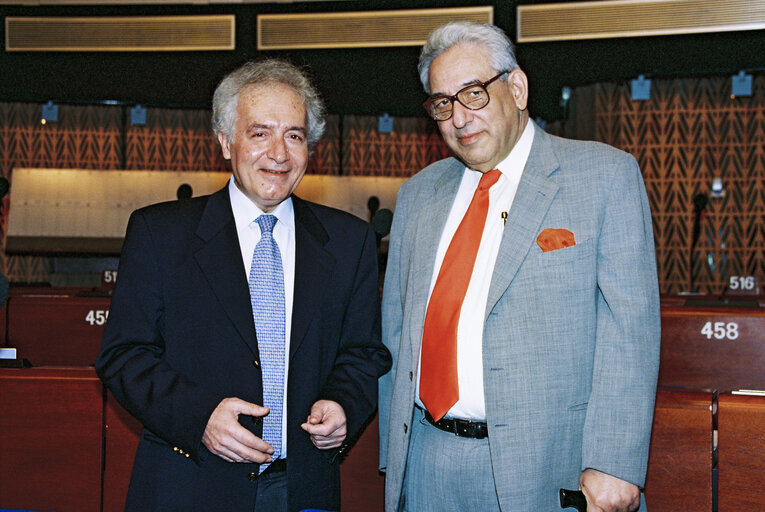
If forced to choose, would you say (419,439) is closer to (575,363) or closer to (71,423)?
→ (575,363)

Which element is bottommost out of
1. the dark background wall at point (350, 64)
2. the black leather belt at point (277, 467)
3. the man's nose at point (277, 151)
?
the black leather belt at point (277, 467)

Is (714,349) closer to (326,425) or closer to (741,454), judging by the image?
(741,454)

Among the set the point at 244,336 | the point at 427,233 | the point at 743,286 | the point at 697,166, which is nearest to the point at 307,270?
the point at 244,336

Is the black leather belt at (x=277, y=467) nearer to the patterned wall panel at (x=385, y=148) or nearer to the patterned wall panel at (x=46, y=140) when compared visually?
the patterned wall panel at (x=385, y=148)

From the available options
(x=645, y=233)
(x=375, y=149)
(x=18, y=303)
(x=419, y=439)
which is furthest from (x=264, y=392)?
(x=375, y=149)

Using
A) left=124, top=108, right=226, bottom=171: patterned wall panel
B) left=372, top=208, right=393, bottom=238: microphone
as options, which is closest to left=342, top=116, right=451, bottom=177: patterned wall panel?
left=124, top=108, right=226, bottom=171: patterned wall panel

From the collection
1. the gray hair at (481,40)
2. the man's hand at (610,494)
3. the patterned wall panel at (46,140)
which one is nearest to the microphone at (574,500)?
the man's hand at (610,494)

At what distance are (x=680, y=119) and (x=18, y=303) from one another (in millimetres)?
6984

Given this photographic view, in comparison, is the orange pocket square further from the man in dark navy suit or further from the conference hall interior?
the conference hall interior

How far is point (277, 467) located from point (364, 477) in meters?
0.56

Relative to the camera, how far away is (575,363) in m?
1.51

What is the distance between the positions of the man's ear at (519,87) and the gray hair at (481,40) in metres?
0.02

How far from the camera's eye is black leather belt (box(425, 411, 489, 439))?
5.13ft

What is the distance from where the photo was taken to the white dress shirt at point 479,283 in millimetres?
1567
